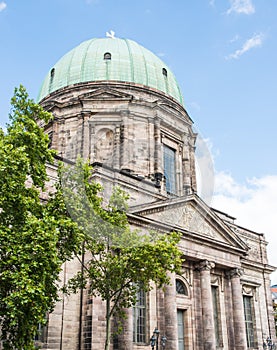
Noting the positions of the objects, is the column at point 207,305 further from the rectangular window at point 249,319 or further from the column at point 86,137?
the column at point 86,137

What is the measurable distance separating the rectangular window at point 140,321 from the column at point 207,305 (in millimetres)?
4452

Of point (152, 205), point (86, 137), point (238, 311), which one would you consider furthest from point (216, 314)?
point (86, 137)

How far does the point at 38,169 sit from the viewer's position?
17.9 meters

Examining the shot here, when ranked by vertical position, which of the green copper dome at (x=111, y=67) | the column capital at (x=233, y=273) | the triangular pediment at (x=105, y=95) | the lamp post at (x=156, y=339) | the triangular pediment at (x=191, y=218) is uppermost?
the green copper dome at (x=111, y=67)

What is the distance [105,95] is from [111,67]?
3.66m

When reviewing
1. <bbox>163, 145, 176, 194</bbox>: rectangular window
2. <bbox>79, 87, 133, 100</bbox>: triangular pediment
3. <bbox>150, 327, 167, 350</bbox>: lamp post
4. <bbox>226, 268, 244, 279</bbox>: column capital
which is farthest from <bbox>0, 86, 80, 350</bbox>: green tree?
<bbox>163, 145, 176, 194</bbox>: rectangular window

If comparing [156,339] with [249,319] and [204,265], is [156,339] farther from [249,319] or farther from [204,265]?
[249,319]

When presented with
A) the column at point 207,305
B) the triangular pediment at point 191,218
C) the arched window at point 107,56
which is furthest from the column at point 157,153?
the arched window at point 107,56

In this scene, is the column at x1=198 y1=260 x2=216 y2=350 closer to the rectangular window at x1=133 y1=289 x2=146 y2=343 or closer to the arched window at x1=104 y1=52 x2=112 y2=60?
the rectangular window at x1=133 y1=289 x2=146 y2=343

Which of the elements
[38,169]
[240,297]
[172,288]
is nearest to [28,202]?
[38,169]

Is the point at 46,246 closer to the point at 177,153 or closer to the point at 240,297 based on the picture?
the point at 240,297

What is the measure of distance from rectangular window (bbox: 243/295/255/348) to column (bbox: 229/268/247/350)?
11.7ft

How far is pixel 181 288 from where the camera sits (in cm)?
2916

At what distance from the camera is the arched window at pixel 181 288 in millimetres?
28906
